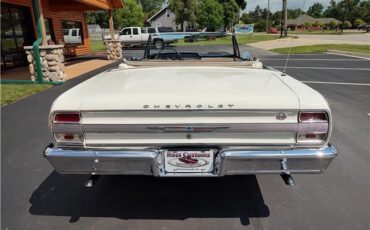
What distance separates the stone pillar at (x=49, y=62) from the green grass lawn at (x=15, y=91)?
54 cm

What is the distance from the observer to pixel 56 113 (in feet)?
7.86

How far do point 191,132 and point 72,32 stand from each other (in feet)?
62.3

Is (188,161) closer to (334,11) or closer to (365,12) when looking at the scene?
(365,12)

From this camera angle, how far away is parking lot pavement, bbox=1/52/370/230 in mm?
2684

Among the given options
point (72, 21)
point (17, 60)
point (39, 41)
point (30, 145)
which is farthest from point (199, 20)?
point (30, 145)

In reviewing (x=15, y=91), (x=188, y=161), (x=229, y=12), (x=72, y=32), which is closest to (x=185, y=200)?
(x=188, y=161)

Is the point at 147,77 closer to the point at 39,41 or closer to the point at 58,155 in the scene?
the point at 58,155

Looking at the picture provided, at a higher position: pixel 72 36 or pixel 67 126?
pixel 72 36

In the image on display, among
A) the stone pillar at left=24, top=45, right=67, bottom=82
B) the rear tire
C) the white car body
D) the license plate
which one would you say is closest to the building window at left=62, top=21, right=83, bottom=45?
the stone pillar at left=24, top=45, right=67, bottom=82

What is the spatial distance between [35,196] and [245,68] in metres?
2.65

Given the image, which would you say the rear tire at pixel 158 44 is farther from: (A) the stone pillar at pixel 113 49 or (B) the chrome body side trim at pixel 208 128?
(A) the stone pillar at pixel 113 49

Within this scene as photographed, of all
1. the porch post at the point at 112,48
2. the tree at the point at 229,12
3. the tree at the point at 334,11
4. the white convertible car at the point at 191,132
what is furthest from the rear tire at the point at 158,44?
the tree at the point at 334,11

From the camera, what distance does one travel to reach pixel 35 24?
14086mm

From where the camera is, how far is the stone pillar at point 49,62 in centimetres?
928
